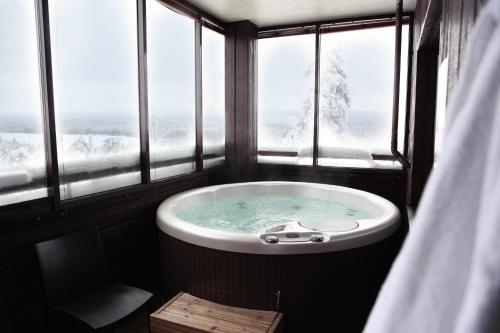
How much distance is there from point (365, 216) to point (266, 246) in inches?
58.1

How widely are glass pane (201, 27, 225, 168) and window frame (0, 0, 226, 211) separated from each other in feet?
0.33

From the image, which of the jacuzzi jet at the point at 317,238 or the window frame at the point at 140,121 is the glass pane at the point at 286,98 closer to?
the window frame at the point at 140,121

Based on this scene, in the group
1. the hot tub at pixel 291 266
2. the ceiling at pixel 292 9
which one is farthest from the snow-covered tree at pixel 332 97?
the hot tub at pixel 291 266

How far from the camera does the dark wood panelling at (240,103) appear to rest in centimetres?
390

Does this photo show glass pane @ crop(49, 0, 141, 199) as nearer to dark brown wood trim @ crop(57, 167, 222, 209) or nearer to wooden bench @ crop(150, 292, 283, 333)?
dark brown wood trim @ crop(57, 167, 222, 209)

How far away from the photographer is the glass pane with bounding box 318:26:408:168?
11.8ft

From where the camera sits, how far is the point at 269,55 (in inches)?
159

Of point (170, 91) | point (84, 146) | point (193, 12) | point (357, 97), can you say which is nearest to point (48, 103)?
point (84, 146)

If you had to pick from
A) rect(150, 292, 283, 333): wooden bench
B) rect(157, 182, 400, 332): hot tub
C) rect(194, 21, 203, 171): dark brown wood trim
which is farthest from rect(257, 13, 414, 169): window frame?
rect(150, 292, 283, 333): wooden bench

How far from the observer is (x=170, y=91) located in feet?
10.0

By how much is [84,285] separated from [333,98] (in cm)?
295

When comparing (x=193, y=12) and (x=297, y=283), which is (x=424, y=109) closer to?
(x=297, y=283)

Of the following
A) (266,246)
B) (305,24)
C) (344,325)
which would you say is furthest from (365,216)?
(305,24)

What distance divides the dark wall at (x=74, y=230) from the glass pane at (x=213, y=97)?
0.68 meters
